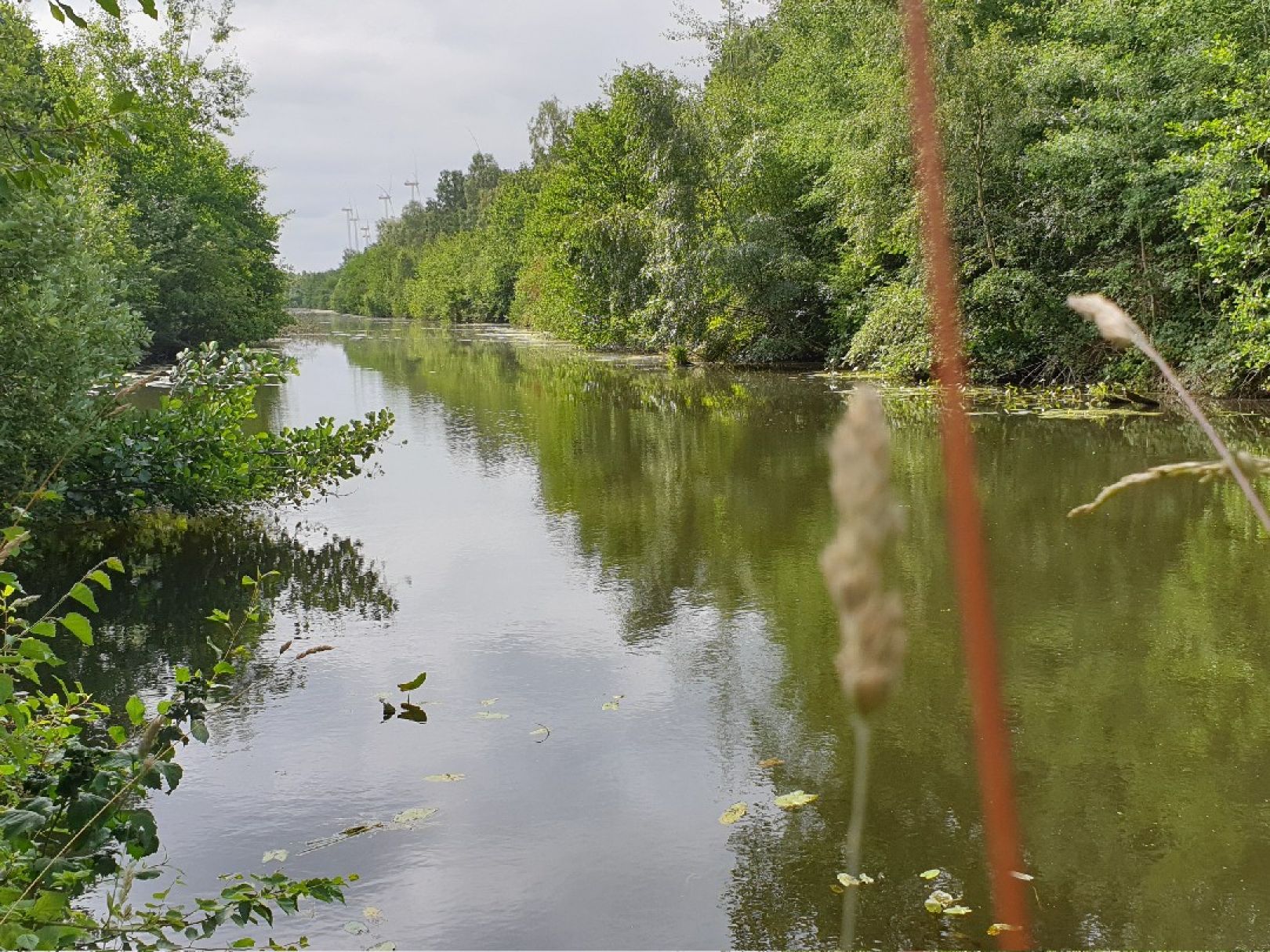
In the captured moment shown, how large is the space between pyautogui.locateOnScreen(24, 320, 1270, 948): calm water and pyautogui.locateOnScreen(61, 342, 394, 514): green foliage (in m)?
0.50

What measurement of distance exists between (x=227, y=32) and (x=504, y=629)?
28.7 meters

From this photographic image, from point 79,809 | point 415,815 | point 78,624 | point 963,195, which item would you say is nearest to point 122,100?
point 78,624

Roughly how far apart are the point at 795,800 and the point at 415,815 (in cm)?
161

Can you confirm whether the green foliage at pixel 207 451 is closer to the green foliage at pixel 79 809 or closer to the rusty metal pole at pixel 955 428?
the green foliage at pixel 79 809

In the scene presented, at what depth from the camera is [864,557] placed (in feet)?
1.36

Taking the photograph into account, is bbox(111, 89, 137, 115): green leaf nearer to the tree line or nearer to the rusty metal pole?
the rusty metal pole

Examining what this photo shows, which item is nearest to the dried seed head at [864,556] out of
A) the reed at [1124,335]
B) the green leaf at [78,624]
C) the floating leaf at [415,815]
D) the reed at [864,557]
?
the reed at [864,557]

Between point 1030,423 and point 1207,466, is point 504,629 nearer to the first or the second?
point 1207,466

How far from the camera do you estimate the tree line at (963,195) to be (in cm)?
1459

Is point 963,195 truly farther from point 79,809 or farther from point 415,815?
point 79,809

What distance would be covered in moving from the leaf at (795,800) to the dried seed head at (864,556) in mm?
4148

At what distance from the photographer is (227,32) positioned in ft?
97.2

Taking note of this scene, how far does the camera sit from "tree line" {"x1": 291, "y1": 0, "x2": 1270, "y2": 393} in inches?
A: 575

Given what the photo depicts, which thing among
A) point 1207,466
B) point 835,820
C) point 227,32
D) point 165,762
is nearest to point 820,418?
point 835,820
